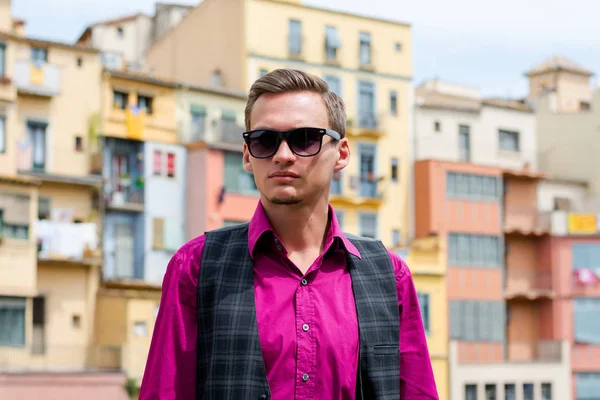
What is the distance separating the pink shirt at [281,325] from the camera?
14.0 feet

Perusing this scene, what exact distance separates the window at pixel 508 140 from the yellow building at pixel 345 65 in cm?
546

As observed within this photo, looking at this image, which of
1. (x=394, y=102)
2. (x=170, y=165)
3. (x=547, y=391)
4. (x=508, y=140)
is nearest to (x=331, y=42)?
(x=394, y=102)

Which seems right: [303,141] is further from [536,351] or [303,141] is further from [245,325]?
[536,351]

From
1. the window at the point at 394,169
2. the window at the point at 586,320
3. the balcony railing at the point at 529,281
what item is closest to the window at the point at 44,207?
the window at the point at 394,169

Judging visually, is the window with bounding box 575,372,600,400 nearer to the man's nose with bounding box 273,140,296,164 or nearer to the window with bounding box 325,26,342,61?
the window with bounding box 325,26,342,61

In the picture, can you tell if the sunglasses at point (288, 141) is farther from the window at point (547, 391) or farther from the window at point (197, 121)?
the window at point (547, 391)

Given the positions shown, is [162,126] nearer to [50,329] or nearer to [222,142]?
[222,142]

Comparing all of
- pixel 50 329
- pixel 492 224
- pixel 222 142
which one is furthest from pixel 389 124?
pixel 50 329

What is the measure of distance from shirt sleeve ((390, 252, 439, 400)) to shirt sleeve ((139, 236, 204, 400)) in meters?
0.80

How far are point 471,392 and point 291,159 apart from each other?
155 ft

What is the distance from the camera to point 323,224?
4586 millimetres

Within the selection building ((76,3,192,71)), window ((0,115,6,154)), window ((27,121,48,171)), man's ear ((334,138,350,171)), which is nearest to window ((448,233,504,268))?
building ((76,3,192,71))

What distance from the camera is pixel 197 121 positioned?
46688 millimetres

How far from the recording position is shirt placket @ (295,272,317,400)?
167 inches
